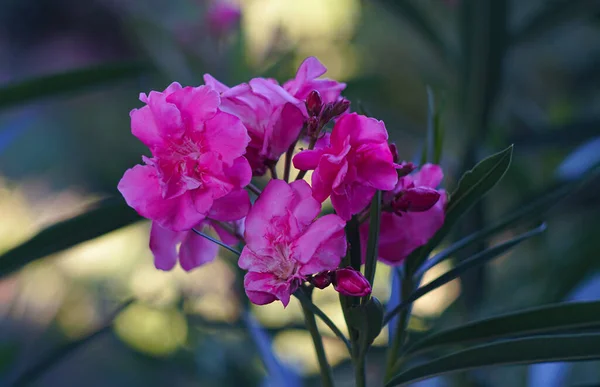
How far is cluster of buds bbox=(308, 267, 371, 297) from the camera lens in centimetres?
39

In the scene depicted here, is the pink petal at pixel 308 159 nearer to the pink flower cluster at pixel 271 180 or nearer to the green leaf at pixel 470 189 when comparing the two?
the pink flower cluster at pixel 271 180

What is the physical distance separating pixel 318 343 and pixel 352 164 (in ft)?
0.47

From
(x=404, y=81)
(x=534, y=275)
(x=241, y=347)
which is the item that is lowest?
(x=241, y=347)

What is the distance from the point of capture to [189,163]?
42cm

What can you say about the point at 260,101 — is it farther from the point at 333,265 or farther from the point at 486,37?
the point at 486,37

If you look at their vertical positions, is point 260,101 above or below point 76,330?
above

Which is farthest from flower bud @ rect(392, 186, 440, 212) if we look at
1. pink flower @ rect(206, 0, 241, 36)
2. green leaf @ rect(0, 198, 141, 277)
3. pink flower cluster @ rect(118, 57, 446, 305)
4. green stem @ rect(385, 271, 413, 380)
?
pink flower @ rect(206, 0, 241, 36)

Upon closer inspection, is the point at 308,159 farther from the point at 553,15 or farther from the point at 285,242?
the point at 553,15

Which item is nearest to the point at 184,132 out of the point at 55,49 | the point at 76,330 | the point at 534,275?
the point at 534,275

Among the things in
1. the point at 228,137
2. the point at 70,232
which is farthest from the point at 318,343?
the point at 70,232

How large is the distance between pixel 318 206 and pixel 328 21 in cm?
211

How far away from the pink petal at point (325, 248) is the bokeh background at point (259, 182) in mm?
205

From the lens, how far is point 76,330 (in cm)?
153

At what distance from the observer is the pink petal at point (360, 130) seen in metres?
0.40
